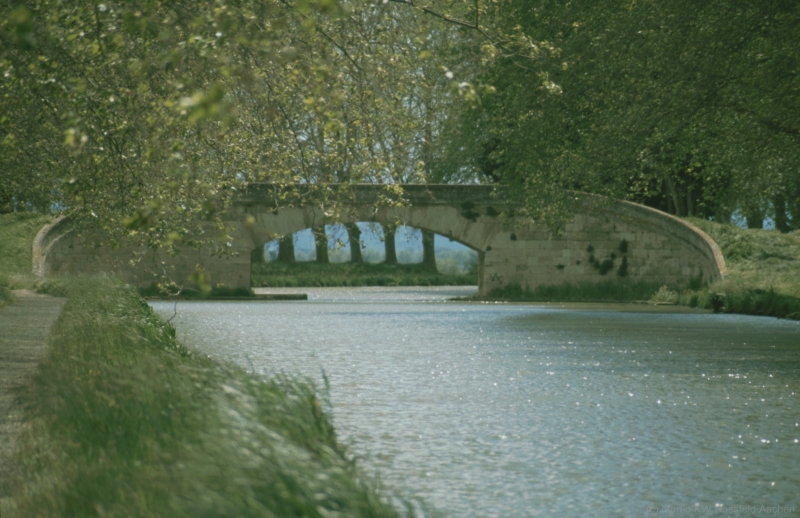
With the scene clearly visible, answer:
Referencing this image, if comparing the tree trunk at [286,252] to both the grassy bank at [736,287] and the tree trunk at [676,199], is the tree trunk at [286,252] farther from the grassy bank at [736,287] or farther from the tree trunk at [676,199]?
the grassy bank at [736,287]

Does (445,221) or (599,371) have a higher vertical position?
(445,221)

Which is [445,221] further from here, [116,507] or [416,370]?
[116,507]

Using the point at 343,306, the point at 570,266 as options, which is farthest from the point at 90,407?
the point at 570,266

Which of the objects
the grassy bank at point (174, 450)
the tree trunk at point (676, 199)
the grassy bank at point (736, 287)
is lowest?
the grassy bank at point (174, 450)

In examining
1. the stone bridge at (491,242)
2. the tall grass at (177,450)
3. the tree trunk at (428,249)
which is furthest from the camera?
the tree trunk at (428,249)

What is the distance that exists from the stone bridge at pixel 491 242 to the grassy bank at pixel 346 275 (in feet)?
37.4

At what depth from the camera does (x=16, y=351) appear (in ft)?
36.6

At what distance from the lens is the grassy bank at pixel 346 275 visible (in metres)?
46.9

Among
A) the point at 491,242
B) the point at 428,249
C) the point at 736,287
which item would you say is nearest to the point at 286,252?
the point at 428,249

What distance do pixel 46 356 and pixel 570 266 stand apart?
24.9 m

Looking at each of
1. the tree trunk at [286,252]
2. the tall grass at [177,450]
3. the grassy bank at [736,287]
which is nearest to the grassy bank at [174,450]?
the tall grass at [177,450]

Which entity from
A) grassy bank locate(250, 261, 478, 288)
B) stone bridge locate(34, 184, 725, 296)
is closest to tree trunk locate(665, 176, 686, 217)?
stone bridge locate(34, 184, 725, 296)

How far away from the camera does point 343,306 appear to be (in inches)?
1092

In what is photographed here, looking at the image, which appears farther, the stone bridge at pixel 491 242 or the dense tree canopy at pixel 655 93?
the stone bridge at pixel 491 242
